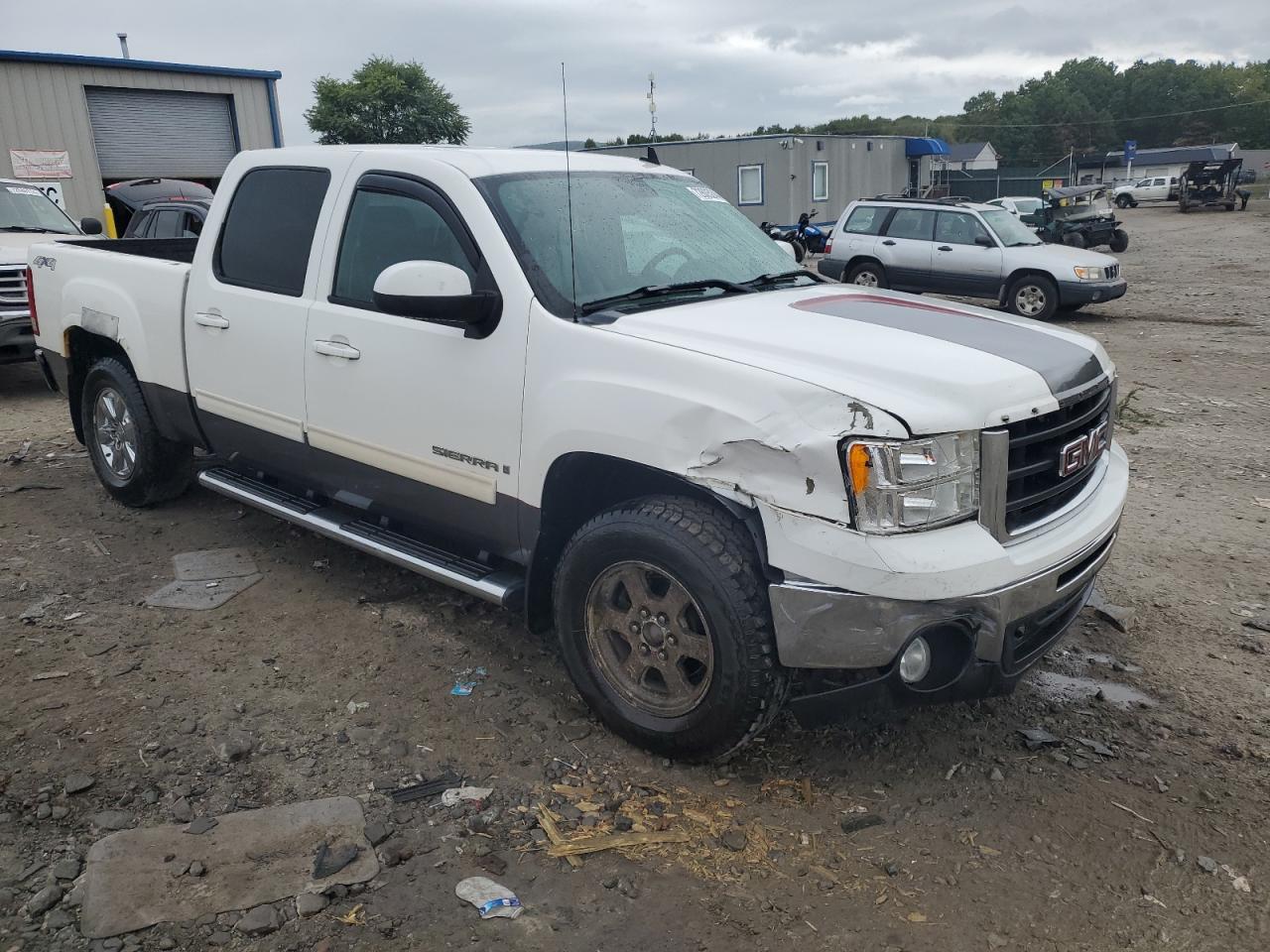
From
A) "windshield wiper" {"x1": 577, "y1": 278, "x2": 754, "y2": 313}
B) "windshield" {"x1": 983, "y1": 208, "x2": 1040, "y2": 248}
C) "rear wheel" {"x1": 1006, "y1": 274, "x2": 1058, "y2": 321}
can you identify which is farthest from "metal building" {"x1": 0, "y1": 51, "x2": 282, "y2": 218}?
"windshield wiper" {"x1": 577, "y1": 278, "x2": 754, "y2": 313}

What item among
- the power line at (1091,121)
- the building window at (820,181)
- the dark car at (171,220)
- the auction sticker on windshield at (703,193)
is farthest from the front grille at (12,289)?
the power line at (1091,121)

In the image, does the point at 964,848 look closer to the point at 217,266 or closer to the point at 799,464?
the point at 799,464

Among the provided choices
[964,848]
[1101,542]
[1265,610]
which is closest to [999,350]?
[1101,542]

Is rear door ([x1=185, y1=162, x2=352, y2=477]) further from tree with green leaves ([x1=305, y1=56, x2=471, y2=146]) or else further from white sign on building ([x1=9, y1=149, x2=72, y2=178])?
tree with green leaves ([x1=305, y1=56, x2=471, y2=146])

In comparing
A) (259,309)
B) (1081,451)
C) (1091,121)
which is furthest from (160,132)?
(1091,121)

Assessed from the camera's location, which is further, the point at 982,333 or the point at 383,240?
the point at 383,240

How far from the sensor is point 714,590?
2.91m

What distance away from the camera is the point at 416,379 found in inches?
146

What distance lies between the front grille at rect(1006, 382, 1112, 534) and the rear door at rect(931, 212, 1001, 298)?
39.9ft

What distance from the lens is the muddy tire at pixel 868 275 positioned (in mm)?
15734

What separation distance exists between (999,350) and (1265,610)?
7.62ft

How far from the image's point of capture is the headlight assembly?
268 cm

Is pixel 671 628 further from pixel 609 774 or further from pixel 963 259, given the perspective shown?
pixel 963 259

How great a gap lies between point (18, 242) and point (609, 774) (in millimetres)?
9293
